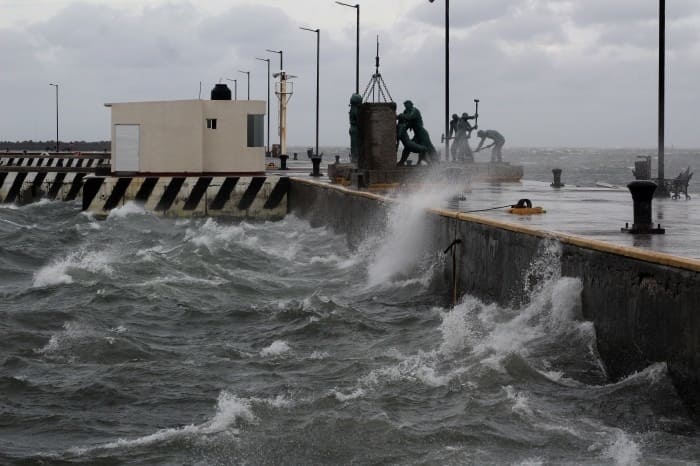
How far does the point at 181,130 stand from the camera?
34.6 meters

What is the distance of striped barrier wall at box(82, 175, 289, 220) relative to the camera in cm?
3250

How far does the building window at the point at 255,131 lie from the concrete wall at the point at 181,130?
44cm

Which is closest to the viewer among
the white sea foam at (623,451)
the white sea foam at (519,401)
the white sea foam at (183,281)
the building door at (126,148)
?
the white sea foam at (623,451)

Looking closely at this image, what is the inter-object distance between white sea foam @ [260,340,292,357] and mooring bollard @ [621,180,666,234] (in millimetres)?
4188

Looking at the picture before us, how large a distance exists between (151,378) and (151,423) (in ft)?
5.47

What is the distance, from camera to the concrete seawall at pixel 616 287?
8.73 m

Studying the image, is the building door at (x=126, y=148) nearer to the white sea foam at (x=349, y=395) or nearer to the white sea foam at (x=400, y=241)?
the white sea foam at (x=400, y=241)

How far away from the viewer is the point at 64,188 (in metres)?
38.4

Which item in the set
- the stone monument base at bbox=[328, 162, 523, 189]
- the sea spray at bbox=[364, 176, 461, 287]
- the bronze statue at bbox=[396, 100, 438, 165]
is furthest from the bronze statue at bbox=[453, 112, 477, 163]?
the sea spray at bbox=[364, 176, 461, 287]

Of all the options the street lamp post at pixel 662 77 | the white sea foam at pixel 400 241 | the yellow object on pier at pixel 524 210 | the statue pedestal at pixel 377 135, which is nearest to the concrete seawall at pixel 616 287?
the yellow object on pier at pixel 524 210

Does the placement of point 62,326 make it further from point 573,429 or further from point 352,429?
point 573,429

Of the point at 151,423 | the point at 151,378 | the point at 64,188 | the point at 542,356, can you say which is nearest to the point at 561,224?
the point at 542,356

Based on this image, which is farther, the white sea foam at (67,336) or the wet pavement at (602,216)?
the white sea foam at (67,336)

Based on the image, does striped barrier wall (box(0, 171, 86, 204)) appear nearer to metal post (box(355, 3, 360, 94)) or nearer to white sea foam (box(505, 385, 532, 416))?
metal post (box(355, 3, 360, 94))
